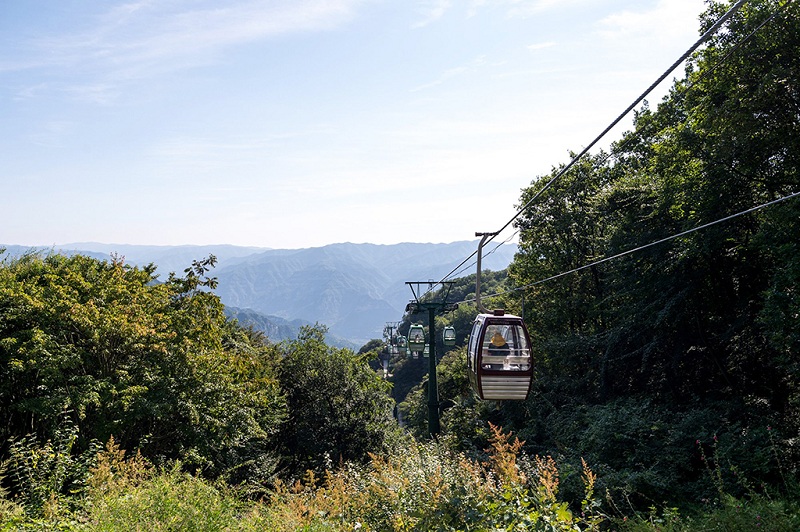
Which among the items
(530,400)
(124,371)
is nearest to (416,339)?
(530,400)

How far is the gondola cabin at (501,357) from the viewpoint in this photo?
10844mm

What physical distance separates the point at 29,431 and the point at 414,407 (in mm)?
19926

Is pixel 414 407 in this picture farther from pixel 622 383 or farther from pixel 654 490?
pixel 654 490

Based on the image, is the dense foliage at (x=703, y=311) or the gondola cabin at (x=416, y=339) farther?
the gondola cabin at (x=416, y=339)

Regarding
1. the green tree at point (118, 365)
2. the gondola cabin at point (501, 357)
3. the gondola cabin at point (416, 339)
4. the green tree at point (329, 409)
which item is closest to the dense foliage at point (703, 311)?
the gondola cabin at point (501, 357)

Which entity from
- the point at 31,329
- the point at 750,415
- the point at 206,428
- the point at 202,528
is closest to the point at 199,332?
the point at 206,428

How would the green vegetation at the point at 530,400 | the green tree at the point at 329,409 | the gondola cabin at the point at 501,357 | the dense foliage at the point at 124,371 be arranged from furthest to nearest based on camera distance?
the green tree at the point at 329,409 < the dense foliage at the point at 124,371 < the gondola cabin at the point at 501,357 < the green vegetation at the point at 530,400

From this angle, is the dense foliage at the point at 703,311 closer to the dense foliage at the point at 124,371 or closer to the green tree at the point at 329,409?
the green tree at the point at 329,409

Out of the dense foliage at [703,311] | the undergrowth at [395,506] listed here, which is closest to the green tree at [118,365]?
the undergrowth at [395,506]

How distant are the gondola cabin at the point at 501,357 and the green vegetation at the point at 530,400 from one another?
1396 mm

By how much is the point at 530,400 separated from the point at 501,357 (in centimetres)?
954

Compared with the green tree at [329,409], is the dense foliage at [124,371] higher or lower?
higher

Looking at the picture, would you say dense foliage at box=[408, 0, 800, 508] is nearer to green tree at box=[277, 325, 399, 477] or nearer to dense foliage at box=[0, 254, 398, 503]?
green tree at box=[277, 325, 399, 477]

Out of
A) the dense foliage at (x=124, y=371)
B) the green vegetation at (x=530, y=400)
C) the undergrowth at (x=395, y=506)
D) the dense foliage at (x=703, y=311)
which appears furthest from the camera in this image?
the dense foliage at (x=124, y=371)
